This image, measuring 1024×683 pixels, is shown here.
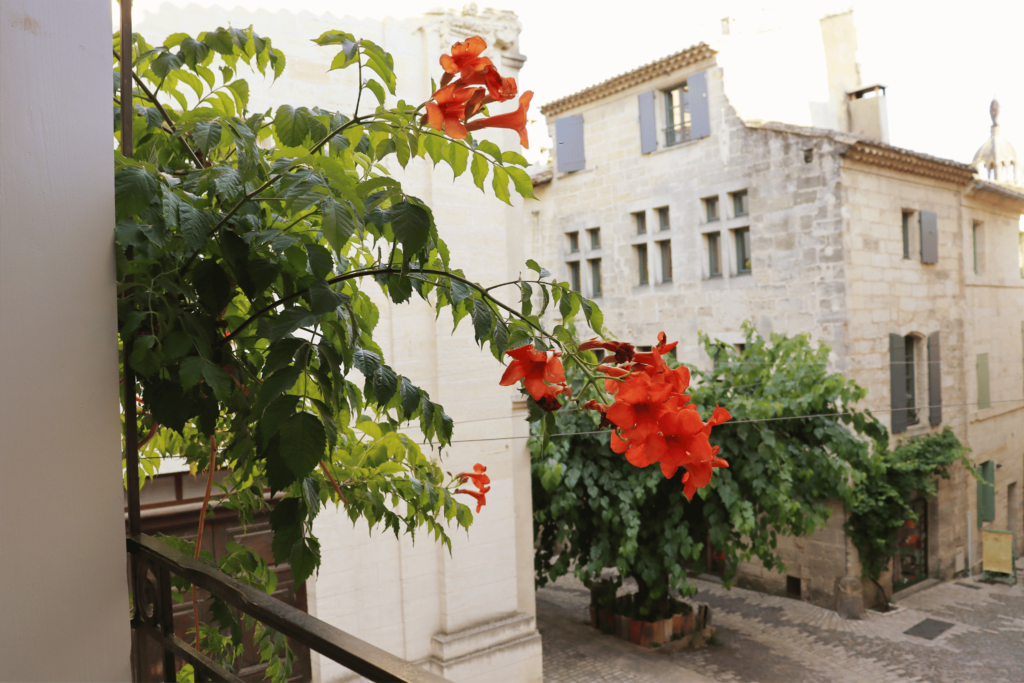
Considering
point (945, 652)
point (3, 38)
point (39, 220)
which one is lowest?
point (945, 652)

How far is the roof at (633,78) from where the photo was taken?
44.5 ft

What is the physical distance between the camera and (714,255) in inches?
558

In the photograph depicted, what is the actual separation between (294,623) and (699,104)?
1413 cm

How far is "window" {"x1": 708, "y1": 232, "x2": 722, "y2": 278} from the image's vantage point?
46.2 ft

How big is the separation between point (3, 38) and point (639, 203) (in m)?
14.5

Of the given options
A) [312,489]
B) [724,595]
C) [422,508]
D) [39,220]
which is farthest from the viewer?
[724,595]

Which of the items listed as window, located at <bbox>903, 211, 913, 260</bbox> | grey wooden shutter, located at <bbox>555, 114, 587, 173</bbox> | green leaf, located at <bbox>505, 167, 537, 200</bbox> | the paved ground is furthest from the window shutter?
green leaf, located at <bbox>505, 167, 537, 200</bbox>

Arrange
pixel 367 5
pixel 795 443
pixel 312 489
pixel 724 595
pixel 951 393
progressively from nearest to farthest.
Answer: pixel 312 489 < pixel 367 5 < pixel 795 443 < pixel 724 595 < pixel 951 393

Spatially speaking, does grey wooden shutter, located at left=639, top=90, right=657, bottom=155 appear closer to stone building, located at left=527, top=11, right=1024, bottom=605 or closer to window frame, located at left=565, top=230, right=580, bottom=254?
stone building, located at left=527, top=11, right=1024, bottom=605

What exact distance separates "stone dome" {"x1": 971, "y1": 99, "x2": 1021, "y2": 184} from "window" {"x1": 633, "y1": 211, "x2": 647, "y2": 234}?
9664 millimetres

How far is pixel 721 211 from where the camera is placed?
45.3ft

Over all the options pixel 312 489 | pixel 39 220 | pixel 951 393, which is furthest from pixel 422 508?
pixel 951 393

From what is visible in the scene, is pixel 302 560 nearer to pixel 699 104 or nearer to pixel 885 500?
pixel 885 500

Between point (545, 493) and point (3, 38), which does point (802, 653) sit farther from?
point (3, 38)
